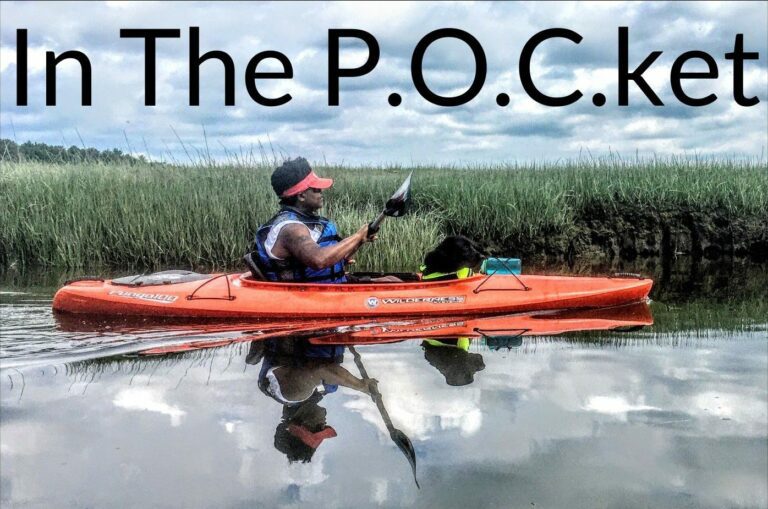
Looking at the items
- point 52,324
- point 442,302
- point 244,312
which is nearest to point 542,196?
point 442,302

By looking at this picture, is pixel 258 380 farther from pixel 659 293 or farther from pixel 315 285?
pixel 659 293

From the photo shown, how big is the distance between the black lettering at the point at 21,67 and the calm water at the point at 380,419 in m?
4.91

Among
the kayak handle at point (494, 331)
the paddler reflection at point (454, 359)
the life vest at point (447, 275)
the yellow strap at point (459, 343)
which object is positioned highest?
the life vest at point (447, 275)

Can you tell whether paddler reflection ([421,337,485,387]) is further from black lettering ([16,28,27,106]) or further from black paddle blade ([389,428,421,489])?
black lettering ([16,28,27,106])

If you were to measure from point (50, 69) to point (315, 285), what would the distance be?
216 inches

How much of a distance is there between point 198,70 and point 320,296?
4149 millimetres

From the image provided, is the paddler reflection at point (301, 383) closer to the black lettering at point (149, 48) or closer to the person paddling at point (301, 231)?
the person paddling at point (301, 231)

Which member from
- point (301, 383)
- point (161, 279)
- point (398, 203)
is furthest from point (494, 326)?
point (161, 279)

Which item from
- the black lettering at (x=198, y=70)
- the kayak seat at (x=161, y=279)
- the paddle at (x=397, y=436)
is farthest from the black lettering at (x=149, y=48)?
A: the paddle at (x=397, y=436)

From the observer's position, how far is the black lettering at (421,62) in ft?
31.0

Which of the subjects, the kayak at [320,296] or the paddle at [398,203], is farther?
the kayak at [320,296]

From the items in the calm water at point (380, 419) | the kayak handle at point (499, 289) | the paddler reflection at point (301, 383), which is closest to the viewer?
the calm water at point (380, 419)

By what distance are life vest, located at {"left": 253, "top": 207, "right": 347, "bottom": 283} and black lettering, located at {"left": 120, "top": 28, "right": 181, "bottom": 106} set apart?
3.42m

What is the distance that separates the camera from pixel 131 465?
3330 millimetres
